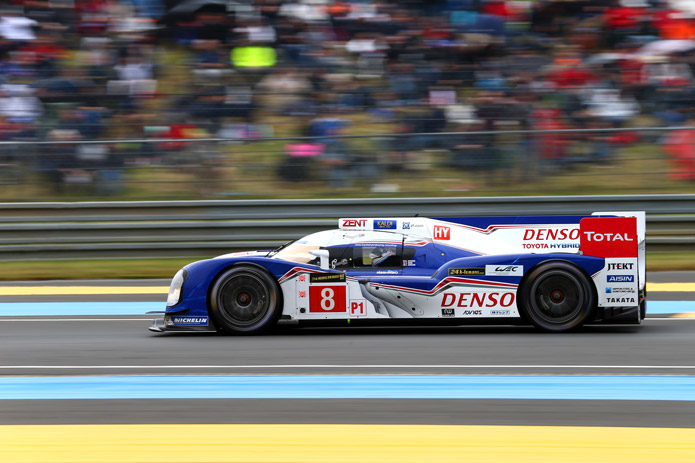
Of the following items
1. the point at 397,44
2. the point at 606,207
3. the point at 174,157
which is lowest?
the point at 606,207

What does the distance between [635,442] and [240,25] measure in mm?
11429

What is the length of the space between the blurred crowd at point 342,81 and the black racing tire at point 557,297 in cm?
499

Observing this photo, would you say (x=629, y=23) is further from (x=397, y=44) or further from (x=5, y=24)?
(x=5, y=24)

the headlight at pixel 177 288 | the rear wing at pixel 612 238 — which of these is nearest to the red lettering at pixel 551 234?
the rear wing at pixel 612 238

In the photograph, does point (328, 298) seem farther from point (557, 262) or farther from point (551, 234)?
point (551, 234)

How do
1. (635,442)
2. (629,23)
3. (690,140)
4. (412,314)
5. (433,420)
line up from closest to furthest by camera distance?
(635,442), (433,420), (412,314), (690,140), (629,23)

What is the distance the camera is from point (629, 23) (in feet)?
46.1

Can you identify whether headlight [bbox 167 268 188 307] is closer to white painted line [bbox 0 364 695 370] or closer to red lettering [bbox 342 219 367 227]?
white painted line [bbox 0 364 695 370]

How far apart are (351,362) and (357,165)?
612 centimetres

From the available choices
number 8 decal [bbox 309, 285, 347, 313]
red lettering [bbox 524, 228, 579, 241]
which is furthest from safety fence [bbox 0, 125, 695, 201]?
number 8 decal [bbox 309, 285, 347, 313]

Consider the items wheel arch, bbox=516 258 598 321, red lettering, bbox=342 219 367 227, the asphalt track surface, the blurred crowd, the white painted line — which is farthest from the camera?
the blurred crowd

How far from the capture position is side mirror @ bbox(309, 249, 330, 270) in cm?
767

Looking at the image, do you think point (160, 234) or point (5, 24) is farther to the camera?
point (5, 24)

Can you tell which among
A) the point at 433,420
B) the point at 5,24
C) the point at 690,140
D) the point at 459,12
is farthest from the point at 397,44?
the point at 433,420
